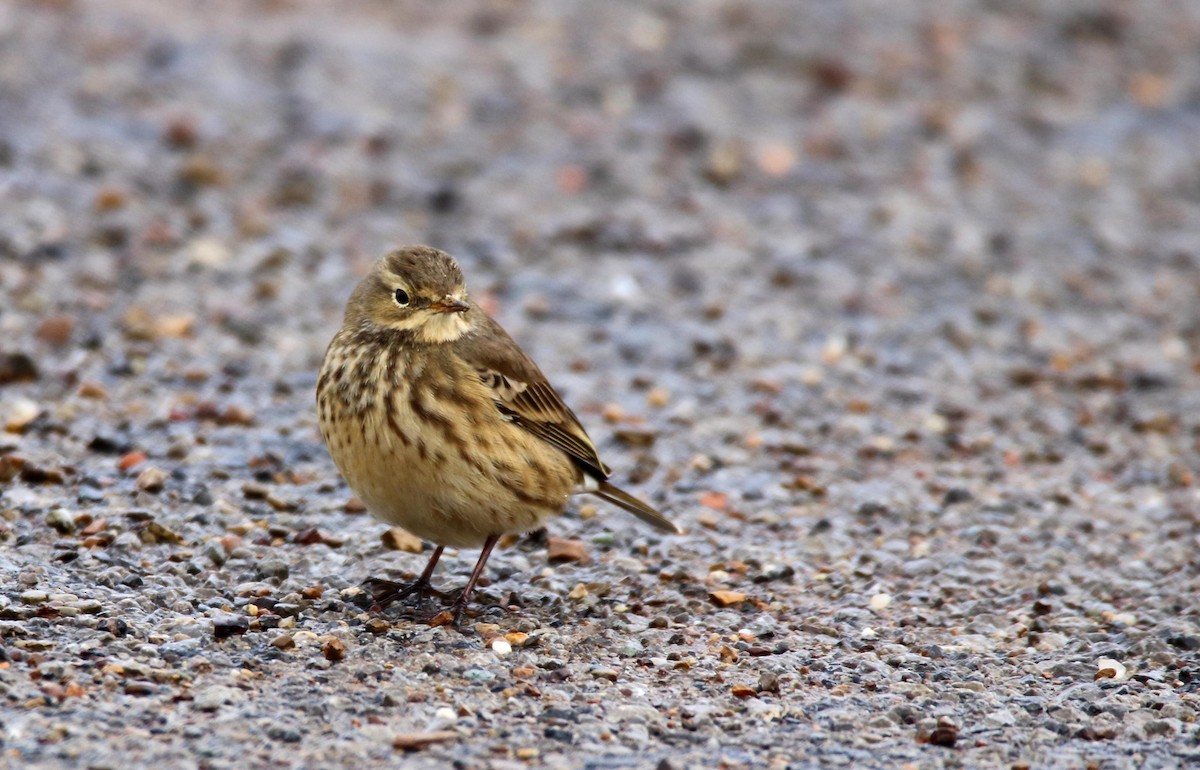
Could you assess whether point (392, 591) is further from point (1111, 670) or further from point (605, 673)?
point (1111, 670)

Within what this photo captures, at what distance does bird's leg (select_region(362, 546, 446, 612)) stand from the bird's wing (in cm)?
69

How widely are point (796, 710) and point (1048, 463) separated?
383 centimetres

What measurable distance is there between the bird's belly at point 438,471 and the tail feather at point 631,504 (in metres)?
0.60

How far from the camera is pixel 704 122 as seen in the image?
13375 millimetres

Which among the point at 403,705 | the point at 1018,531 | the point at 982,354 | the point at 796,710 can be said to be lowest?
the point at 403,705

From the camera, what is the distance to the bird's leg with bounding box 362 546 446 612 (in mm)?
6777

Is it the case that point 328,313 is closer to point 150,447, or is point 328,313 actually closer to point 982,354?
point 150,447

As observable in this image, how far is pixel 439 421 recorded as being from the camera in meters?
6.52

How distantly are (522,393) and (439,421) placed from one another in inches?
22.1

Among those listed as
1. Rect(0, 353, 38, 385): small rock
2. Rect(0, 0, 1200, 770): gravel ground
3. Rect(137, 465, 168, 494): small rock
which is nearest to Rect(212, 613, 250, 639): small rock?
Rect(0, 0, 1200, 770): gravel ground

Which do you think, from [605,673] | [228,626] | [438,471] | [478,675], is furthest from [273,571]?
[605,673]

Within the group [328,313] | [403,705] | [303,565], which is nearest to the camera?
[403,705]

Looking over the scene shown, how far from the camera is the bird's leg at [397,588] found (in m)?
6.78

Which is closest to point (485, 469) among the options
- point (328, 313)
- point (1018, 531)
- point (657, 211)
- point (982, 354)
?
point (1018, 531)
